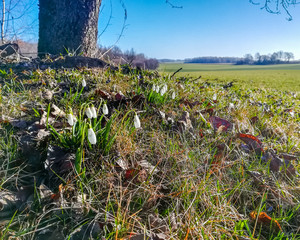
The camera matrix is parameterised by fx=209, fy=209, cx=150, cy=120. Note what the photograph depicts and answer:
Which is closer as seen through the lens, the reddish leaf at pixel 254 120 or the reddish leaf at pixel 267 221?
the reddish leaf at pixel 267 221

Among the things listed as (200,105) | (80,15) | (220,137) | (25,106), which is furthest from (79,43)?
(220,137)

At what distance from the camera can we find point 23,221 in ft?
3.71

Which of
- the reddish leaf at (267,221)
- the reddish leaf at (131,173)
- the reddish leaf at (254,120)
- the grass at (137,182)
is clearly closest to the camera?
the grass at (137,182)

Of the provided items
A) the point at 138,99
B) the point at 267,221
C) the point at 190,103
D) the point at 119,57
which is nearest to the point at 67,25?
the point at 119,57

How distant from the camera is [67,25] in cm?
432

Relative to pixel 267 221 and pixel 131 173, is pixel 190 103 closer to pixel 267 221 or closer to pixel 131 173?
pixel 131 173

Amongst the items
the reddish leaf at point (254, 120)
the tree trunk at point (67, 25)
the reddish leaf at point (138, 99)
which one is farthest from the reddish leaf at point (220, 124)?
the tree trunk at point (67, 25)

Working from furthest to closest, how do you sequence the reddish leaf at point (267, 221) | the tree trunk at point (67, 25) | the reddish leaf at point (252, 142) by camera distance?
the tree trunk at point (67, 25) < the reddish leaf at point (252, 142) < the reddish leaf at point (267, 221)

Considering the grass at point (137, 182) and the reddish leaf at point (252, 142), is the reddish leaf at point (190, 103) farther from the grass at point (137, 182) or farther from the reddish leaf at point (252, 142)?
the reddish leaf at point (252, 142)

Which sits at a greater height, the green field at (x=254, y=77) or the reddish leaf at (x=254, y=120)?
the green field at (x=254, y=77)

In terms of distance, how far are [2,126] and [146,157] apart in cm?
129

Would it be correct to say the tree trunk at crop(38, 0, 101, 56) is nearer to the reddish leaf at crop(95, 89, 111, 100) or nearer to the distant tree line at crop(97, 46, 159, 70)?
the distant tree line at crop(97, 46, 159, 70)

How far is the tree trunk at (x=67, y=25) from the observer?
4219mm

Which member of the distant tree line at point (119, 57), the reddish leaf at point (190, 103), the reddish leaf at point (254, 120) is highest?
the distant tree line at point (119, 57)
